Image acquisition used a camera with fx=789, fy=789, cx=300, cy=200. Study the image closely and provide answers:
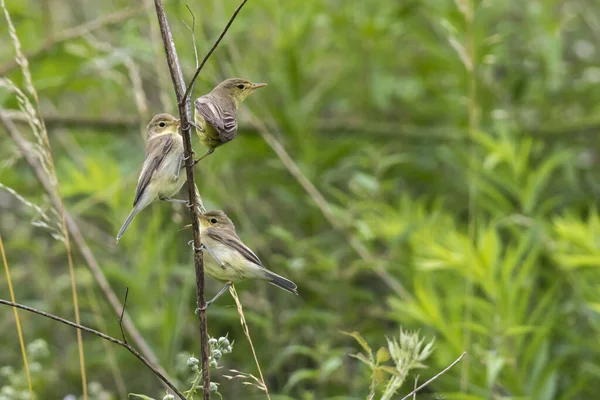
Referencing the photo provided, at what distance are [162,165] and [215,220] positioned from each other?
17 cm

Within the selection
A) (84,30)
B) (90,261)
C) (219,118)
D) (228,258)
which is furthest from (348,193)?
(219,118)

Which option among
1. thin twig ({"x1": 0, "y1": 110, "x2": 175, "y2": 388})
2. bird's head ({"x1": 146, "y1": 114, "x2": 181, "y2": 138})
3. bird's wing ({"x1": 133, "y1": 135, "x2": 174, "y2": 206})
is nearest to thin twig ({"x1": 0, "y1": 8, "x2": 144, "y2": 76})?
thin twig ({"x1": 0, "y1": 110, "x2": 175, "y2": 388})

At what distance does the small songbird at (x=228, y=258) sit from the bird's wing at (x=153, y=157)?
156 millimetres

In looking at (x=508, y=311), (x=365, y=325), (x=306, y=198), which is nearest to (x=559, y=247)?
(x=508, y=311)

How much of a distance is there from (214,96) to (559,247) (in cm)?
233

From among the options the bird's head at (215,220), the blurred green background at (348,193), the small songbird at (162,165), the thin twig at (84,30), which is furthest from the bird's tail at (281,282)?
the thin twig at (84,30)

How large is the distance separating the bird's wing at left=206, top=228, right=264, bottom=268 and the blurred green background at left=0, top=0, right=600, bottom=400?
148cm

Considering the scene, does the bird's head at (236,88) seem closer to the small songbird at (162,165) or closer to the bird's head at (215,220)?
the small songbird at (162,165)

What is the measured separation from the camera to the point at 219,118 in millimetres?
1538

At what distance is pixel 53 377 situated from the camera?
4.16 meters

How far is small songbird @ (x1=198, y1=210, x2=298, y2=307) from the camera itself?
1.68 meters

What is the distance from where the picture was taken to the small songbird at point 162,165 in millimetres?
1754

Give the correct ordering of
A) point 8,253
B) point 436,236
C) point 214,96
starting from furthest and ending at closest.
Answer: point 8,253 → point 436,236 → point 214,96

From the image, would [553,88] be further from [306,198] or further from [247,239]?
[247,239]
